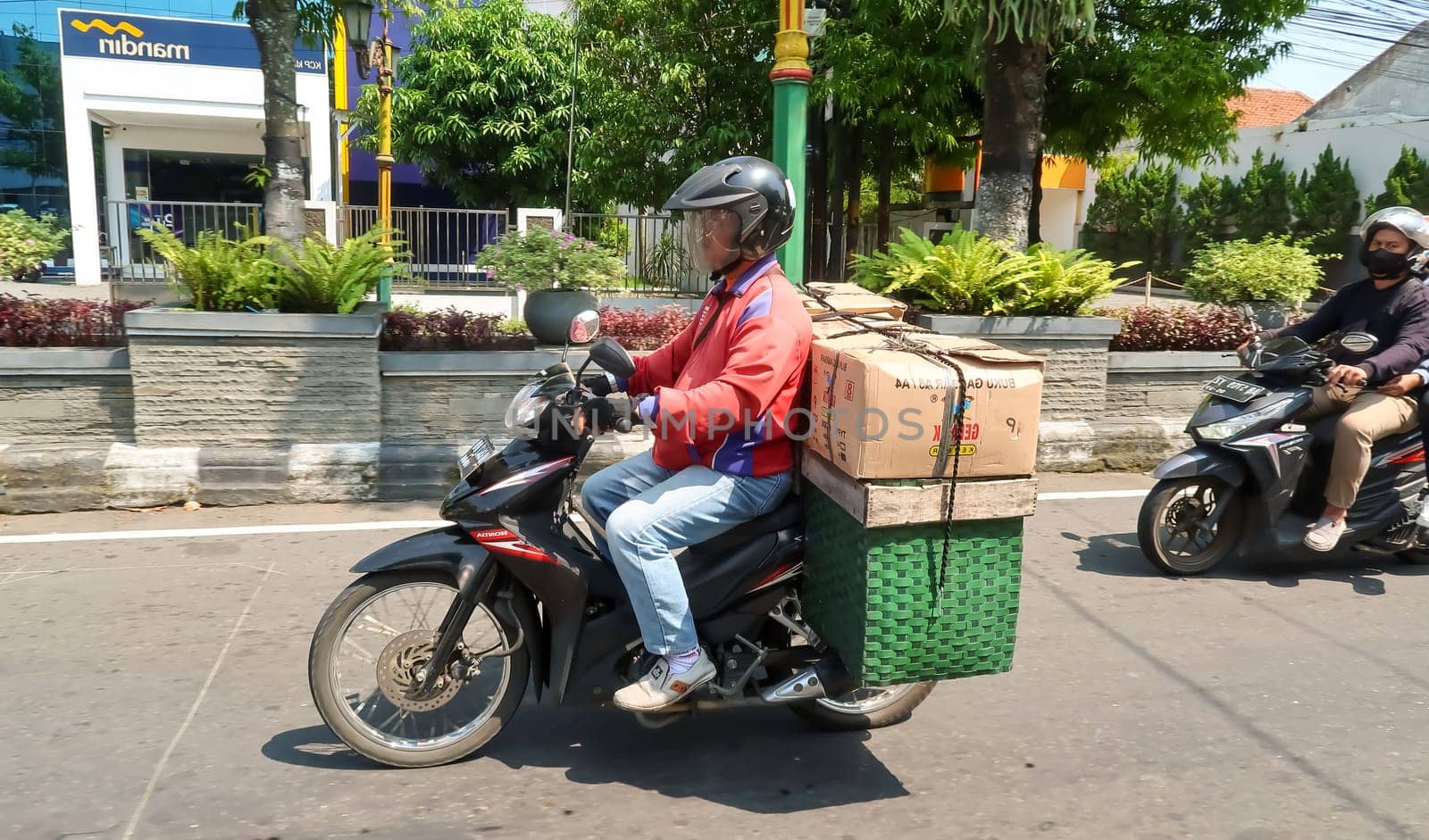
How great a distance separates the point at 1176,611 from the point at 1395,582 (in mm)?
1463

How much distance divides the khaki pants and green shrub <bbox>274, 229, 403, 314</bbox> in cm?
558

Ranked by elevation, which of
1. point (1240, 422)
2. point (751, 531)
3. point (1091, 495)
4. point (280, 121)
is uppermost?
point (280, 121)

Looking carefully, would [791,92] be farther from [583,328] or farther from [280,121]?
[583,328]

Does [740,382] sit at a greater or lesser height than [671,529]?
greater

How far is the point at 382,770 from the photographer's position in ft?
11.6

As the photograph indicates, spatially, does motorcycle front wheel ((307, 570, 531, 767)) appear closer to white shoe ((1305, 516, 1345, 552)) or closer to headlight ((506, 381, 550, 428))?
headlight ((506, 381, 550, 428))

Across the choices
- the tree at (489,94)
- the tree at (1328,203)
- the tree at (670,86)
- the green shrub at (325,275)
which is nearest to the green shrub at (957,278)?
the green shrub at (325,275)

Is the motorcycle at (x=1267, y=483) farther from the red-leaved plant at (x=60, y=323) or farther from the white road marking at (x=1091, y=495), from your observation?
the red-leaved plant at (x=60, y=323)

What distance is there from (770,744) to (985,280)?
182 inches

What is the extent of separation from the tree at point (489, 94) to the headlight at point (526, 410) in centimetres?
2004

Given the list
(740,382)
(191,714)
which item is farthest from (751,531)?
(191,714)

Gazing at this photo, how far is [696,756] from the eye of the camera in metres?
3.72

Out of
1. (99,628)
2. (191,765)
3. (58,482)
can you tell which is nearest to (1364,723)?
(191,765)

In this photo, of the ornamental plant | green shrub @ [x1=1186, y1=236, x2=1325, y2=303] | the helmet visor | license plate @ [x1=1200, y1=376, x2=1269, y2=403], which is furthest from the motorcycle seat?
green shrub @ [x1=1186, y1=236, x2=1325, y2=303]
